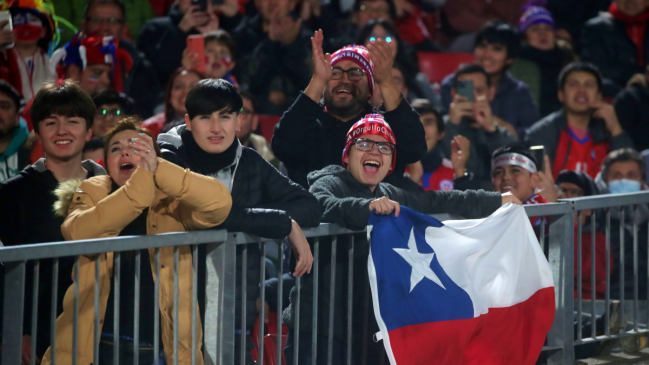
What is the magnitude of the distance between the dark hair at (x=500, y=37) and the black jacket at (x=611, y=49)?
1378 mm

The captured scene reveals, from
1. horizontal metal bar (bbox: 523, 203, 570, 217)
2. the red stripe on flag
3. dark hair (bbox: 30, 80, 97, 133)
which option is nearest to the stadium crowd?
dark hair (bbox: 30, 80, 97, 133)

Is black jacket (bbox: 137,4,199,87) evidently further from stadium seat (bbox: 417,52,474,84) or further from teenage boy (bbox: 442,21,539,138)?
teenage boy (bbox: 442,21,539,138)

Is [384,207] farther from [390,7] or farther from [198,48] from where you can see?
[390,7]

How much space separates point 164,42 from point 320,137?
11.4 feet

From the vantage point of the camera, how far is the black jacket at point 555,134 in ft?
26.7

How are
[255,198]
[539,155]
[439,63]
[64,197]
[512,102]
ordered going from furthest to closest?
[439,63] → [512,102] → [539,155] → [255,198] → [64,197]

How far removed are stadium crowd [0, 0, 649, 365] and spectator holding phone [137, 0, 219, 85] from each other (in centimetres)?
2

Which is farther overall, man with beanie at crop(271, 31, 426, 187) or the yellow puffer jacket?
man with beanie at crop(271, 31, 426, 187)

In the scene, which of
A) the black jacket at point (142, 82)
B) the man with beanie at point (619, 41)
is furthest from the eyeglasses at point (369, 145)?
the man with beanie at point (619, 41)

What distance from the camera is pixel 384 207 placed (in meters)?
4.19

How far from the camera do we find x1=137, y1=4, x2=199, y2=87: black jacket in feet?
26.4

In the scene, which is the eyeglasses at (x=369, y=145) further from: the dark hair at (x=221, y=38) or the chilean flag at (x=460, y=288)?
the dark hair at (x=221, y=38)

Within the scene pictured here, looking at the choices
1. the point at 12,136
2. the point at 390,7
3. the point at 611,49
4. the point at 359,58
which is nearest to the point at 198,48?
the point at 12,136

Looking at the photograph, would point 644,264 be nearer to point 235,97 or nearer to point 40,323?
point 235,97
